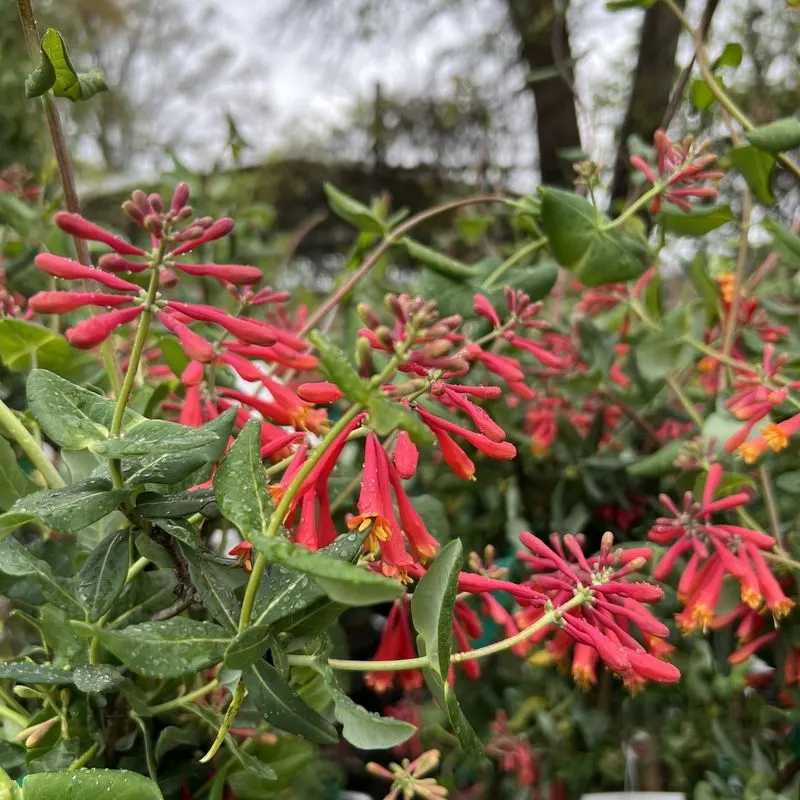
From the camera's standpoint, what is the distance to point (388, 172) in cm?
281

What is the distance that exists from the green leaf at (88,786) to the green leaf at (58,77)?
0.34 metres

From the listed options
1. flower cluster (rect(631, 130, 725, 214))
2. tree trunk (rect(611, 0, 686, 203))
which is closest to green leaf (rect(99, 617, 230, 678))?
flower cluster (rect(631, 130, 725, 214))

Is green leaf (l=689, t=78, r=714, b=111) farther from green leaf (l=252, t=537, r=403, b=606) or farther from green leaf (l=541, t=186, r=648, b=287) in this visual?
green leaf (l=252, t=537, r=403, b=606)

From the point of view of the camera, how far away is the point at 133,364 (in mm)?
340

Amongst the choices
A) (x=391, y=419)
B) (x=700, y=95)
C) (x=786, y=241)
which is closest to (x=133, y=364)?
(x=391, y=419)

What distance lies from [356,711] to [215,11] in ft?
23.3

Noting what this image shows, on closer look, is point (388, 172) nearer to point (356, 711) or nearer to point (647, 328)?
point (647, 328)

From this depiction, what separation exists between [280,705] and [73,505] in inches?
5.1

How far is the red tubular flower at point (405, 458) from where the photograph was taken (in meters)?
0.39

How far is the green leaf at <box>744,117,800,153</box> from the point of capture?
65cm

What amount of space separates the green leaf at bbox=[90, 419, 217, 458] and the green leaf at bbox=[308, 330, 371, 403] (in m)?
0.07

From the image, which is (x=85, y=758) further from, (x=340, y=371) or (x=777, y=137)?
(x=777, y=137)

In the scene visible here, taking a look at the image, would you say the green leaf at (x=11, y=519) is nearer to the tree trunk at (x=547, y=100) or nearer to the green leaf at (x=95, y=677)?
the green leaf at (x=95, y=677)

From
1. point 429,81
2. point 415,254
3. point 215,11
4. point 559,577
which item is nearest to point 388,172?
point 429,81
